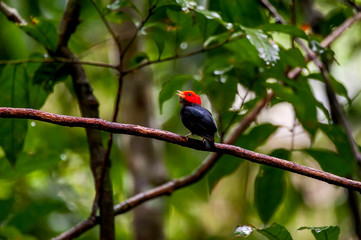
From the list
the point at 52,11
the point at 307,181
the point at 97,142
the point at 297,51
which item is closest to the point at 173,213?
the point at 307,181

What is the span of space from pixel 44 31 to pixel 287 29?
1.20 meters

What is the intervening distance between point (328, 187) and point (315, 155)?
164 inches

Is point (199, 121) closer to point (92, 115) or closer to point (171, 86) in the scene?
point (171, 86)

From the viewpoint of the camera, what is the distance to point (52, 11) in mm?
4023

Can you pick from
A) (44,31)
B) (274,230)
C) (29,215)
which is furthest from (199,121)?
(29,215)

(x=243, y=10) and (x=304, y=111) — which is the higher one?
(x=243, y=10)

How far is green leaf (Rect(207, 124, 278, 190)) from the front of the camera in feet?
7.86

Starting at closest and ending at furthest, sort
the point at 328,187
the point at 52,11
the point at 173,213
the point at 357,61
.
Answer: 1. the point at 52,11
2. the point at 173,213
3. the point at 357,61
4. the point at 328,187

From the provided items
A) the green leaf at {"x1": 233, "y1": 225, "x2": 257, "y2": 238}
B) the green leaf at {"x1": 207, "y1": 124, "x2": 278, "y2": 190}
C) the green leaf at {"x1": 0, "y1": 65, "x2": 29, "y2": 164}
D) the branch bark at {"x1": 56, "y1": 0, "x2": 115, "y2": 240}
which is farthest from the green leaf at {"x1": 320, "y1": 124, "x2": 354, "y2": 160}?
the green leaf at {"x1": 0, "y1": 65, "x2": 29, "y2": 164}

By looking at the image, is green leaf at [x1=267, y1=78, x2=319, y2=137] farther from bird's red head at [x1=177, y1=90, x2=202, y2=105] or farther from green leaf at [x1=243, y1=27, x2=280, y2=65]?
bird's red head at [x1=177, y1=90, x2=202, y2=105]

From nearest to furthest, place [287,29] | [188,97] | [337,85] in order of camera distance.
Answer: [287,29] < [337,85] < [188,97]

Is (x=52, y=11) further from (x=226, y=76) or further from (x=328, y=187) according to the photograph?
(x=328, y=187)

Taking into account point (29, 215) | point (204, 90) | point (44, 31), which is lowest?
point (29, 215)

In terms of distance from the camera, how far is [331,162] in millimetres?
2262
